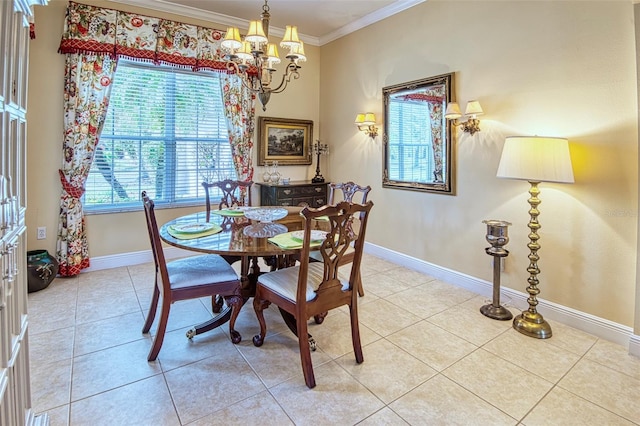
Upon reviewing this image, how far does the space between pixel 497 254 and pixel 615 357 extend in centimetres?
91

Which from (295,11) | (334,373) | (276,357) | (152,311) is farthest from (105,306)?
(295,11)

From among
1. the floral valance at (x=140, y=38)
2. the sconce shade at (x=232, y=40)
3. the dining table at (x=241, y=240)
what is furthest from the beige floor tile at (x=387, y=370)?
the floral valance at (x=140, y=38)

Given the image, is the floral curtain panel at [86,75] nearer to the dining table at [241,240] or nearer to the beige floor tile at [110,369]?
the dining table at [241,240]

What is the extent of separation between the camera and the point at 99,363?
6.68 feet

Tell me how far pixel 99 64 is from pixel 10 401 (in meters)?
3.34

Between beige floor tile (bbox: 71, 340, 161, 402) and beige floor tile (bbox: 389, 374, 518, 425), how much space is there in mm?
1400

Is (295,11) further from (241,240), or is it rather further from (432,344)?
(432,344)

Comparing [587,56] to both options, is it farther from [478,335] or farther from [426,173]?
[478,335]

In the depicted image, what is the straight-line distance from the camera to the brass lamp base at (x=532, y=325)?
238 cm

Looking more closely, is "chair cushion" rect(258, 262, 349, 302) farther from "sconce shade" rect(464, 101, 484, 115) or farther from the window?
the window

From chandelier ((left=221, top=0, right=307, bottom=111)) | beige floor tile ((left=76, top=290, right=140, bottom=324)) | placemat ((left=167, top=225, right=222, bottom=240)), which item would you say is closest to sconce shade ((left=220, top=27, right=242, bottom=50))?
chandelier ((left=221, top=0, right=307, bottom=111))

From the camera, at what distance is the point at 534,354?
7.14 ft

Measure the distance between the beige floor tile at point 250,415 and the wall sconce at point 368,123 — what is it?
3218 millimetres

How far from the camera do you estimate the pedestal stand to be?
2.62 m
